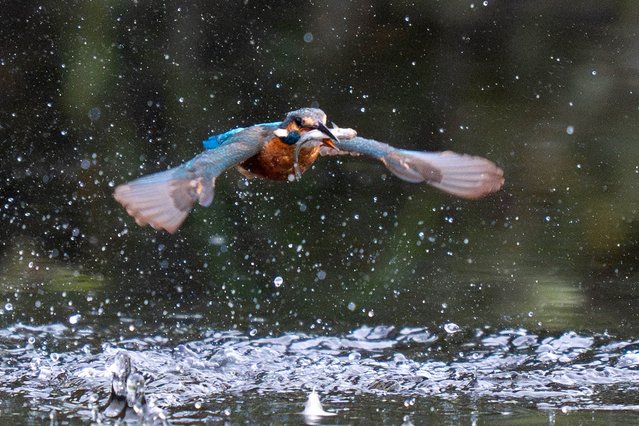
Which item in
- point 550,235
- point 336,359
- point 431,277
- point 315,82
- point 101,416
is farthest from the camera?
point 315,82

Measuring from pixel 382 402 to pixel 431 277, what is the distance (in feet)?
6.33

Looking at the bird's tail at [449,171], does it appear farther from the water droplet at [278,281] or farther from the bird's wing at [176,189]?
the water droplet at [278,281]

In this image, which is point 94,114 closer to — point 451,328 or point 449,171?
point 451,328

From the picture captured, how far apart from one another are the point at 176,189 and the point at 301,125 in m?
0.50

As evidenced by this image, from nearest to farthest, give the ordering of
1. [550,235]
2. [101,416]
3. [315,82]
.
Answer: [101,416] < [550,235] < [315,82]

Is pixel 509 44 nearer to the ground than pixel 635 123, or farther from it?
farther from it

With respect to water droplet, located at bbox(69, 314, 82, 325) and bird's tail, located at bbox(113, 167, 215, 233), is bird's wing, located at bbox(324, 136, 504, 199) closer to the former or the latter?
bird's tail, located at bbox(113, 167, 215, 233)

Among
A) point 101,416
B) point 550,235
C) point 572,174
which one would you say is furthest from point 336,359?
point 572,174

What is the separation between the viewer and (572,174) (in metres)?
5.82

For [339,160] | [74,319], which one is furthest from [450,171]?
[339,160]

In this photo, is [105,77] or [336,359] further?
[105,77]

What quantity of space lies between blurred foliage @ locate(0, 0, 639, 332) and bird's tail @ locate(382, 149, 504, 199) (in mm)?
1561

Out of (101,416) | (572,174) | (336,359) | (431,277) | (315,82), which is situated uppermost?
(315,82)

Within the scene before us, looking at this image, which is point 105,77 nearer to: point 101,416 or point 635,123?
point 635,123
